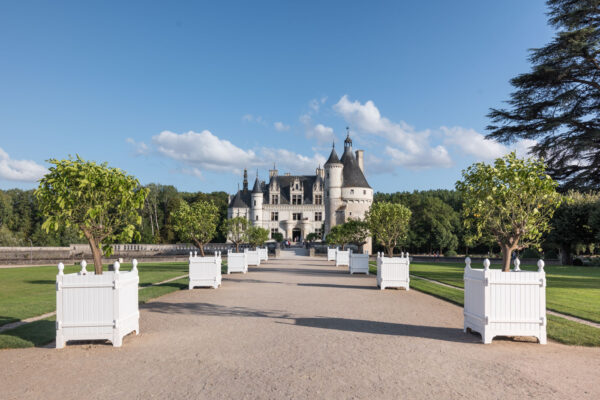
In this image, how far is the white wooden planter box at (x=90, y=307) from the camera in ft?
23.1

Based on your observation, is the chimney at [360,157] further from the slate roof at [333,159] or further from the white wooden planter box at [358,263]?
the white wooden planter box at [358,263]

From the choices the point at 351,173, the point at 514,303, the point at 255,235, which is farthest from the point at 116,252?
the point at 514,303

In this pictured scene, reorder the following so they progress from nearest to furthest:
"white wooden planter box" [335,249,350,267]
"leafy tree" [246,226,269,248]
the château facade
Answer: "white wooden planter box" [335,249,350,267], "leafy tree" [246,226,269,248], the château facade

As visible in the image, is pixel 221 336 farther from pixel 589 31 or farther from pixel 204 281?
pixel 589 31

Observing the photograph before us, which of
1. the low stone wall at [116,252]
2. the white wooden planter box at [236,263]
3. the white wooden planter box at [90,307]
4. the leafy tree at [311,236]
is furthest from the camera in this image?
the leafy tree at [311,236]

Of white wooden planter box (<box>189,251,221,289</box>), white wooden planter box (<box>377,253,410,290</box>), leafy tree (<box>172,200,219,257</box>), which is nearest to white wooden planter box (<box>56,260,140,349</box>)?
white wooden planter box (<box>189,251,221,289</box>)

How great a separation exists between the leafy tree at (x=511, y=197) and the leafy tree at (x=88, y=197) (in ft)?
22.7

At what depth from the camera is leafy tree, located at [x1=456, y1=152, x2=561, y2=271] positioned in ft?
28.9

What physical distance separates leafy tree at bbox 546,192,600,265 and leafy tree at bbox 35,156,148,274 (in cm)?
3274

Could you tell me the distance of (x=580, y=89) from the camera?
2627cm

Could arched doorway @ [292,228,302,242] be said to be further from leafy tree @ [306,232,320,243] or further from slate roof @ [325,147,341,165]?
slate roof @ [325,147,341,165]

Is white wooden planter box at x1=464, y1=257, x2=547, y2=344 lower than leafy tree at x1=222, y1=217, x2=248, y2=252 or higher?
lower

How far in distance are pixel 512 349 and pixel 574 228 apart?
31223mm

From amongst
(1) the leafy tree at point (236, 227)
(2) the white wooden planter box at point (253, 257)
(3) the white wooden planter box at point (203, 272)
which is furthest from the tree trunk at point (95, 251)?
(1) the leafy tree at point (236, 227)
